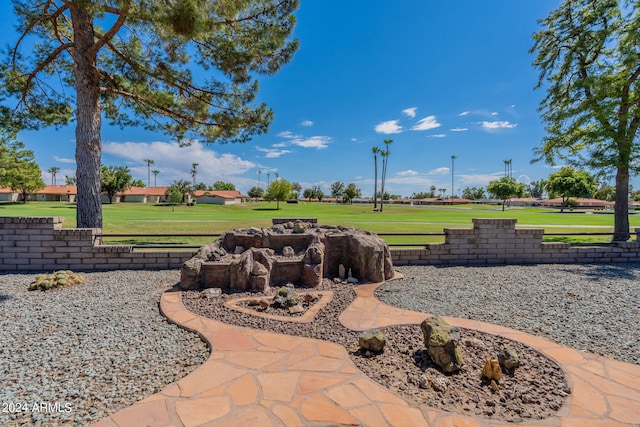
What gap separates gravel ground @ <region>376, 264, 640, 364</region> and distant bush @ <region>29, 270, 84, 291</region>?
5.82 metres

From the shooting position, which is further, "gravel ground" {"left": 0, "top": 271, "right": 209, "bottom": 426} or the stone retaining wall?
the stone retaining wall

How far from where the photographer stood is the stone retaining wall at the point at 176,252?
19.5ft

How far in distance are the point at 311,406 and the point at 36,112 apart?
11.4m

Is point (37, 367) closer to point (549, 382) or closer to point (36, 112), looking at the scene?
point (549, 382)

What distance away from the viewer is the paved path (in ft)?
6.27

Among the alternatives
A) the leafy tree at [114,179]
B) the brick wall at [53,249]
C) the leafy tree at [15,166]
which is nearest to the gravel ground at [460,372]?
the brick wall at [53,249]

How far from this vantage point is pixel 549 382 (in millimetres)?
2338

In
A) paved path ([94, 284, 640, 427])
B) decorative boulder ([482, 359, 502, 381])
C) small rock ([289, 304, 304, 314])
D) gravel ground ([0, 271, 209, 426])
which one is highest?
decorative boulder ([482, 359, 502, 381])

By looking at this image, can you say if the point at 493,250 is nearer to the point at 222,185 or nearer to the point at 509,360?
the point at 509,360

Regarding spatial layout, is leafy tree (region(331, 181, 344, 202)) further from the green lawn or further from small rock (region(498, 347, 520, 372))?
small rock (region(498, 347, 520, 372))

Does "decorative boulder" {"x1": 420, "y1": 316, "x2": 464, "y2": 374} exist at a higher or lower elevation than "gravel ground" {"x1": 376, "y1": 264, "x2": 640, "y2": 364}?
higher

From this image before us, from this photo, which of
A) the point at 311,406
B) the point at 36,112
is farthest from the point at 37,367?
the point at 36,112

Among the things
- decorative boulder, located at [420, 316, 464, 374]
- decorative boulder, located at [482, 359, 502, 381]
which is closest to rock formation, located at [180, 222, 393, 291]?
decorative boulder, located at [420, 316, 464, 374]

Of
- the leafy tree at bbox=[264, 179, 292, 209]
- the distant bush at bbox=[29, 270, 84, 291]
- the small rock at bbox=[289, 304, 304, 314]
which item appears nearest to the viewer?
the small rock at bbox=[289, 304, 304, 314]
